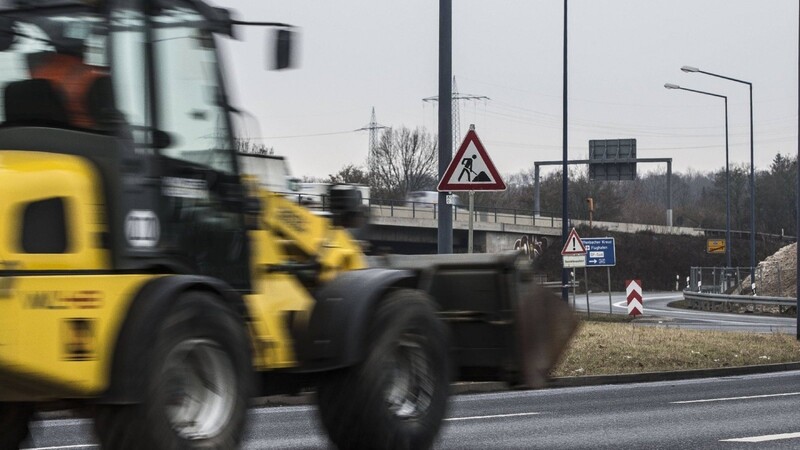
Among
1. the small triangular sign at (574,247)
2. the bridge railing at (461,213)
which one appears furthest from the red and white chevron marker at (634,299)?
the bridge railing at (461,213)

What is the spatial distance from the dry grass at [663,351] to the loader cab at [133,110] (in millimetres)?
11198

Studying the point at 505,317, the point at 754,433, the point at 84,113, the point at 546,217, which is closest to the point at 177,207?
the point at 84,113

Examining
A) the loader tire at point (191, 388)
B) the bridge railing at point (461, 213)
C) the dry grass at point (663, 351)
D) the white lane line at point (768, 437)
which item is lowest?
the dry grass at point (663, 351)

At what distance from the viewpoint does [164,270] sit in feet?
22.3

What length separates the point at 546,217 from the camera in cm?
8300

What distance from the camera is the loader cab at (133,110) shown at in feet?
21.2

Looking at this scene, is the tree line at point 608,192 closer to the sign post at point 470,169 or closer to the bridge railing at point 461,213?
the bridge railing at point 461,213

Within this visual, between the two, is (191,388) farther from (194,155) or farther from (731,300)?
(731,300)

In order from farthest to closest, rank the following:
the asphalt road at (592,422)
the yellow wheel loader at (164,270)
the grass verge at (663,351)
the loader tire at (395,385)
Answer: the grass verge at (663,351) < the asphalt road at (592,422) < the loader tire at (395,385) < the yellow wheel loader at (164,270)

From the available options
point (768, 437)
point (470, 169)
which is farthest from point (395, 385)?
point (470, 169)

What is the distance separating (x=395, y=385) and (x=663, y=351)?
1363cm

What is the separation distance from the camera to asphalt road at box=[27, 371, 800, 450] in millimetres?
10172

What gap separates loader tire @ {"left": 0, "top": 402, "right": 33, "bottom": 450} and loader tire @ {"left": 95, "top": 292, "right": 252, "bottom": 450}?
911mm

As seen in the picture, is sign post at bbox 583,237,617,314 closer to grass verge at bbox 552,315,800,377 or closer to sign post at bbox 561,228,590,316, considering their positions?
sign post at bbox 561,228,590,316
